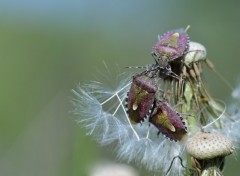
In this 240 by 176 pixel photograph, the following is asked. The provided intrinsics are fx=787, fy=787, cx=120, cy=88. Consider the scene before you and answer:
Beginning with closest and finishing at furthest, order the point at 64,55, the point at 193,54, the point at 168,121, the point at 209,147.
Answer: the point at 209,147
the point at 168,121
the point at 193,54
the point at 64,55

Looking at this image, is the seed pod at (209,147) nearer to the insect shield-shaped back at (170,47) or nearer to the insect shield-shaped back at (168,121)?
the insect shield-shaped back at (168,121)

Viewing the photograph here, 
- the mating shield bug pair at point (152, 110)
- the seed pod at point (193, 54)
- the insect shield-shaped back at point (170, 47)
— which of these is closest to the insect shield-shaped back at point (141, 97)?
the mating shield bug pair at point (152, 110)

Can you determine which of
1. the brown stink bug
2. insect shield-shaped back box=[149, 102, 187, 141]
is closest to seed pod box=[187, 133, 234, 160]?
insect shield-shaped back box=[149, 102, 187, 141]

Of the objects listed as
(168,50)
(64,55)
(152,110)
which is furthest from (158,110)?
(64,55)

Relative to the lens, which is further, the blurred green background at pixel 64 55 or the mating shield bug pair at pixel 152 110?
the blurred green background at pixel 64 55

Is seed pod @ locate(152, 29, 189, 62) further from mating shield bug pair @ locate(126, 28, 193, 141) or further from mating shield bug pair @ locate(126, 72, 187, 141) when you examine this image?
mating shield bug pair @ locate(126, 72, 187, 141)

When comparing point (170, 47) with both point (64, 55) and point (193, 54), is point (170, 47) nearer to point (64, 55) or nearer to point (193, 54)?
point (193, 54)
